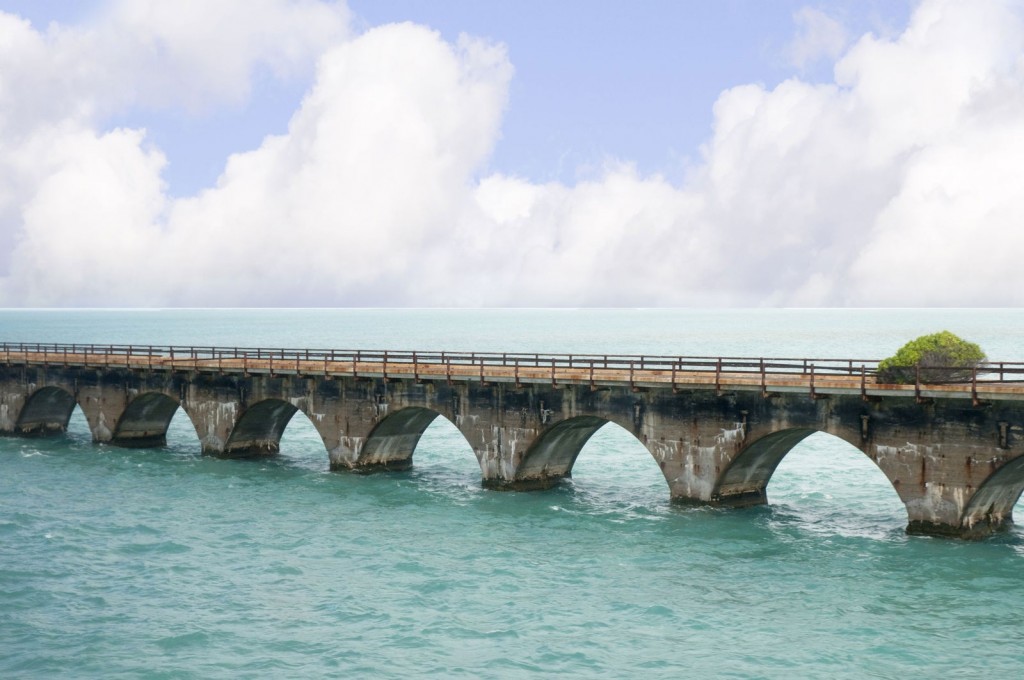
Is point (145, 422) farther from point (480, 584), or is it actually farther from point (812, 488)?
point (812, 488)

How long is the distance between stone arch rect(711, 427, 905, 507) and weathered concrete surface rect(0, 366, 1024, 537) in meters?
0.07

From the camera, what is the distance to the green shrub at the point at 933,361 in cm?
3641

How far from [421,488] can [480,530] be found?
8952mm

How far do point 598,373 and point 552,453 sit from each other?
5724mm

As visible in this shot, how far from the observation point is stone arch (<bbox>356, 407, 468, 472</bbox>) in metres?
51.6

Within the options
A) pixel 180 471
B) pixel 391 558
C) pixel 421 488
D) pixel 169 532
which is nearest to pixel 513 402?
pixel 421 488

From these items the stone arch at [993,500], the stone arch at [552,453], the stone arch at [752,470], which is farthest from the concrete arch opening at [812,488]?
the stone arch at [552,453]

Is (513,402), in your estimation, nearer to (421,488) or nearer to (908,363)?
(421,488)

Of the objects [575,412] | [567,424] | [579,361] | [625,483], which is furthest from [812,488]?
Result: [579,361]

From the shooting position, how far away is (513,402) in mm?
46312

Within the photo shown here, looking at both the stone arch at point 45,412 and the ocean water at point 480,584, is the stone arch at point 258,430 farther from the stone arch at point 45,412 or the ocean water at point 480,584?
the stone arch at point 45,412

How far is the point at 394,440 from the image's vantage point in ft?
173

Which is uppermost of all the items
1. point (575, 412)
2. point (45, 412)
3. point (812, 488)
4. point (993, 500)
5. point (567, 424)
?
point (45, 412)

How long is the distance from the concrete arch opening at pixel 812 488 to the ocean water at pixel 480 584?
0.32m
